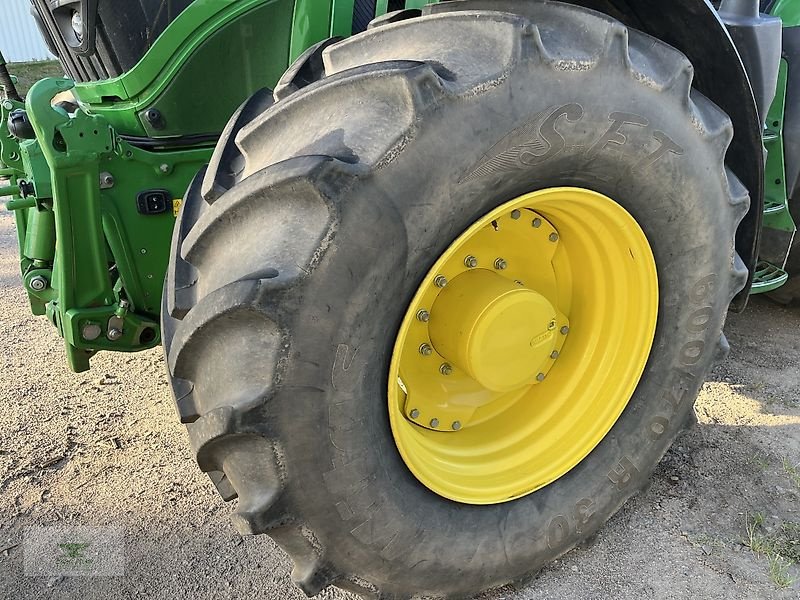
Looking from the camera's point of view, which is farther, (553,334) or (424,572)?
(553,334)

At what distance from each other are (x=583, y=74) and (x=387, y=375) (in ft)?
2.44

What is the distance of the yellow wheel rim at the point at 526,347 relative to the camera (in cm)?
175

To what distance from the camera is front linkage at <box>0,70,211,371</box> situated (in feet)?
6.12

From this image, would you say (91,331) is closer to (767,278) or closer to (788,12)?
(767,278)

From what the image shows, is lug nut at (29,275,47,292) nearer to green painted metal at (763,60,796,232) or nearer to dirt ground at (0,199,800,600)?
dirt ground at (0,199,800,600)

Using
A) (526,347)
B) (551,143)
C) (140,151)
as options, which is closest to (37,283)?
(140,151)

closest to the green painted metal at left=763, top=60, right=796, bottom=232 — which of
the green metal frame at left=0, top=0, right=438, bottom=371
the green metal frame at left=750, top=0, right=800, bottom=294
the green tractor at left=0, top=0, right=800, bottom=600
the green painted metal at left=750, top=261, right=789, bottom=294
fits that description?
the green metal frame at left=750, top=0, right=800, bottom=294

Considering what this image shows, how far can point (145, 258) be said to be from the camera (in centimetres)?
209

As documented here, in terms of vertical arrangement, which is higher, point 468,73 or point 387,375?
point 468,73

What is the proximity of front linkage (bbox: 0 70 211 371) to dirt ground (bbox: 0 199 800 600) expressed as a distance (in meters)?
0.43

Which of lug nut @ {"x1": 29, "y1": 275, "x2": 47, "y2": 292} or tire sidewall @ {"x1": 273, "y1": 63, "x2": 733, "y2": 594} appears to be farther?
lug nut @ {"x1": 29, "y1": 275, "x2": 47, "y2": 292}

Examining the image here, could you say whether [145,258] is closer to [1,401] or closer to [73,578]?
[73,578]

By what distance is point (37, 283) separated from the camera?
224cm

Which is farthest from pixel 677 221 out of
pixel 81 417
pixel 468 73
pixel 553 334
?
pixel 81 417
